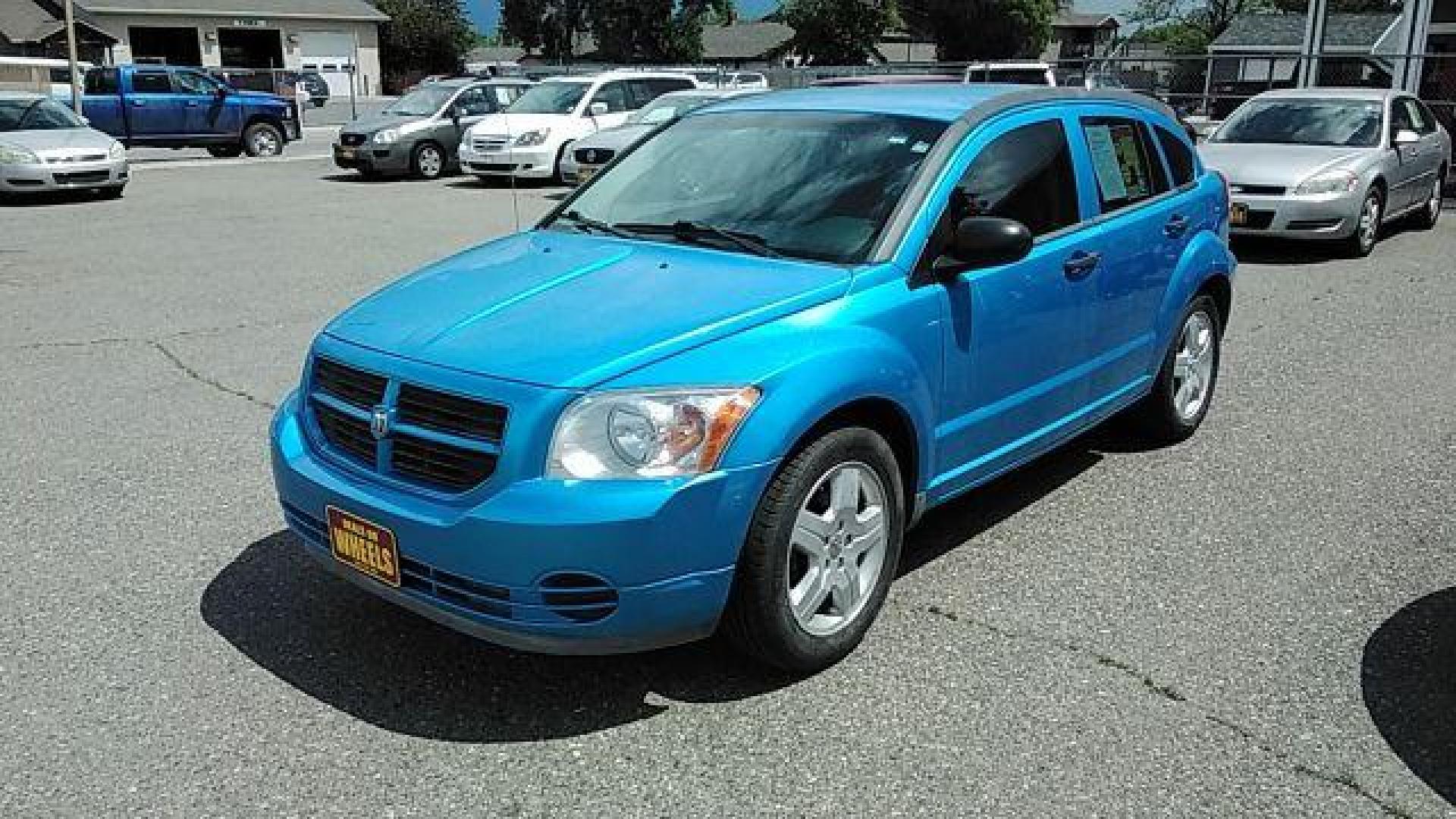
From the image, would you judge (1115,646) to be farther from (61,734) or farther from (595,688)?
(61,734)

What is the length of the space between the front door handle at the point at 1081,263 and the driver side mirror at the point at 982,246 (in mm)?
624

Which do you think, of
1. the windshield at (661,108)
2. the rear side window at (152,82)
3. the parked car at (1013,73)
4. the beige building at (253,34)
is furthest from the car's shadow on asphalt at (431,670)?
the beige building at (253,34)

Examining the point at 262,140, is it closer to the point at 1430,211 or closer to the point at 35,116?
the point at 35,116

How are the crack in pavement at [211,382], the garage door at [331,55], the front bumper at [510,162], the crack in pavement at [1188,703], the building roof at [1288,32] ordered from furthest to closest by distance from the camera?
the garage door at [331,55]
the building roof at [1288,32]
the front bumper at [510,162]
the crack in pavement at [211,382]
the crack in pavement at [1188,703]

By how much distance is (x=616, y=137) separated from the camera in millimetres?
17172

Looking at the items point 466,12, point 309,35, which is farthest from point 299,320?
point 466,12

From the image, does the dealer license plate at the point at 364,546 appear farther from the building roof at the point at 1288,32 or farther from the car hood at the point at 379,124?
the building roof at the point at 1288,32

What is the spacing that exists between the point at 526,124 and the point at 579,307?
16.2 metres

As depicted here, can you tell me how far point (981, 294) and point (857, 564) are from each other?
108 centimetres

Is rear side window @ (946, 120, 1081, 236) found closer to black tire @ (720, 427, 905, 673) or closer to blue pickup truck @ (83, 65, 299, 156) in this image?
black tire @ (720, 427, 905, 673)

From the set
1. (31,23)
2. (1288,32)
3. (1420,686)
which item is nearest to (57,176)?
(1420,686)

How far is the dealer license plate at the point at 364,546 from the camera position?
333cm

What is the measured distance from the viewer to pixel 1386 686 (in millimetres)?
3594

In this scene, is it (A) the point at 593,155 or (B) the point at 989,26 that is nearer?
(A) the point at 593,155
